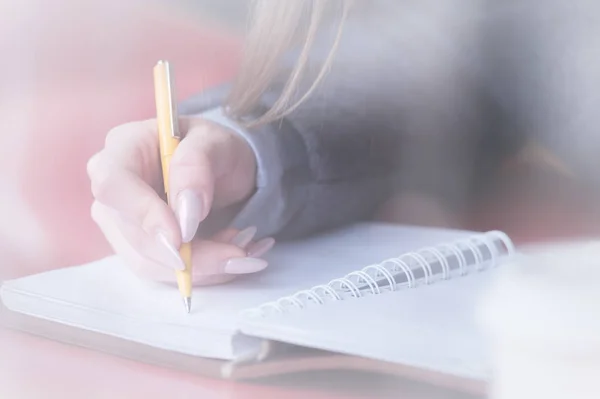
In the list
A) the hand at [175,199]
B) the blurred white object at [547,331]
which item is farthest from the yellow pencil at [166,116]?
the blurred white object at [547,331]

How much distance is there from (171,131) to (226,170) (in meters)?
0.03

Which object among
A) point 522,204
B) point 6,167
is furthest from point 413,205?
point 6,167

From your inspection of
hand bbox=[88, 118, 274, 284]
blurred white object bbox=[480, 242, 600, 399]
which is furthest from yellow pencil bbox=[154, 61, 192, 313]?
blurred white object bbox=[480, 242, 600, 399]

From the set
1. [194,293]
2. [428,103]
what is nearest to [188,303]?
[194,293]

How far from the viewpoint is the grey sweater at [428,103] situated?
0.83 ft

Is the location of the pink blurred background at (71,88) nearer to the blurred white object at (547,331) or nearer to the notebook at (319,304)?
the notebook at (319,304)

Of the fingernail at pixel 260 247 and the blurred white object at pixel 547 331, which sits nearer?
the blurred white object at pixel 547 331

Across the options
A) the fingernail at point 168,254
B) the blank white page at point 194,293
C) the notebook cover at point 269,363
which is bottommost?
the notebook cover at point 269,363

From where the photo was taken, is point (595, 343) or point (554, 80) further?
point (554, 80)

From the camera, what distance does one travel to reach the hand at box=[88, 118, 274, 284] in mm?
238

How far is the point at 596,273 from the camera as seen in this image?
0.20 metres

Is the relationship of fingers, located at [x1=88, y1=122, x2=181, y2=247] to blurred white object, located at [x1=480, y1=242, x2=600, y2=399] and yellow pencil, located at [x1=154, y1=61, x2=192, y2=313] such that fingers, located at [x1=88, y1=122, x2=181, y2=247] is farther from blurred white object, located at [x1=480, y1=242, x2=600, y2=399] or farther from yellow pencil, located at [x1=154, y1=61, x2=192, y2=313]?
blurred white object, located at [x1=480, y1=242, x2=600, y2=399]

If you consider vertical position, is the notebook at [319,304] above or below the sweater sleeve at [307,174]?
below

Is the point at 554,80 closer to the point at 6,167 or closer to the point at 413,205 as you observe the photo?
the point at 413,205
